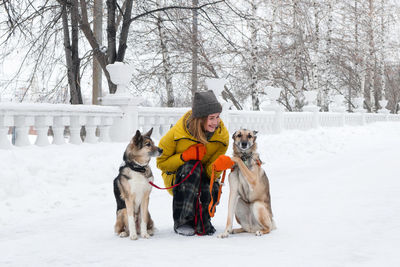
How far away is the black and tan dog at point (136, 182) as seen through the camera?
4594 millimetres

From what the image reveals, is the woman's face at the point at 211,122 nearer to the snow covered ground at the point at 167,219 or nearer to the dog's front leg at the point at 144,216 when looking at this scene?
the dog's front leg at the point at 144,216

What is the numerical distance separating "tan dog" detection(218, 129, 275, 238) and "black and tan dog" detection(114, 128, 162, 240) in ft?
2.69

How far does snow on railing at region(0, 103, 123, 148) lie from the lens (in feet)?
23.3

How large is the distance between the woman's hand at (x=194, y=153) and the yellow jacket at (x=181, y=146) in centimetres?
5

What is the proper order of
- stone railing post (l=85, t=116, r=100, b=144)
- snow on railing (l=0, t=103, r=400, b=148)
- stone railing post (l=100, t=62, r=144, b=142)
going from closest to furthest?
snow on railing (l=0, t=103, r=400, b=148), stone railing post (l=85, t=116, r=100, b=144), stone railing post (l=100, t=62, r=144, b=142)

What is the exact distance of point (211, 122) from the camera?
195 inches

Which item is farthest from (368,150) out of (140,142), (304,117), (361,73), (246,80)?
(361,73)

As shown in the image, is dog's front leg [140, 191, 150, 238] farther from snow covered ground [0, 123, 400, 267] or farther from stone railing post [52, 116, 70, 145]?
stone railing post [52, 116, 70, 145]

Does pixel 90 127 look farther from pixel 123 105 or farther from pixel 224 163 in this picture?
pixel 224 163

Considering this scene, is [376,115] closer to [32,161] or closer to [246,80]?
[246,80]

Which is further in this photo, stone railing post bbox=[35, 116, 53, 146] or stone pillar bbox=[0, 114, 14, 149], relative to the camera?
stone railing post bbox=[35, 116, 53, 146]

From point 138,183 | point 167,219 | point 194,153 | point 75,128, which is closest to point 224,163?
point 194,153

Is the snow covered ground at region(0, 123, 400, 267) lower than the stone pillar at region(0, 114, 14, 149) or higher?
lower

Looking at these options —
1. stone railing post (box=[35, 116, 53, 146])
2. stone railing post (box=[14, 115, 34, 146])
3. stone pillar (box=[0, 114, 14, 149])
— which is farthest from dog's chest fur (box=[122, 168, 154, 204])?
stone railing post (box=[35, 116, 53, 146])
